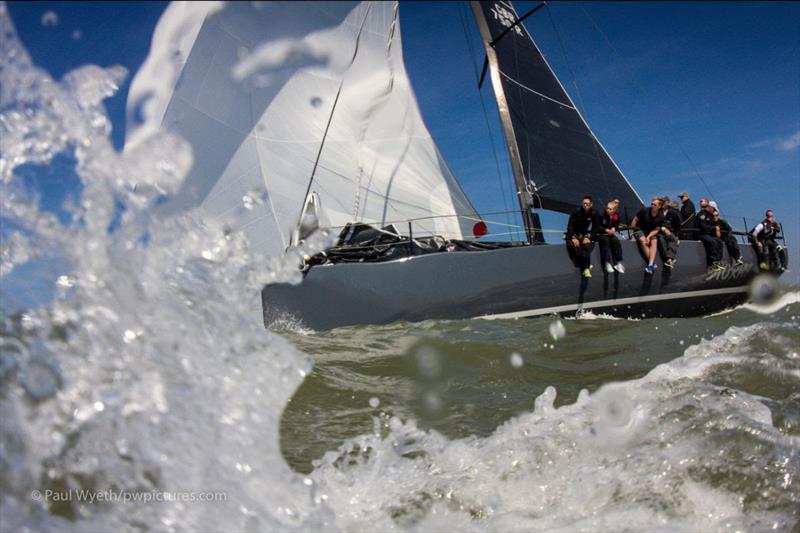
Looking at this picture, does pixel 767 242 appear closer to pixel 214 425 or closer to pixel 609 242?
pixel 609 242

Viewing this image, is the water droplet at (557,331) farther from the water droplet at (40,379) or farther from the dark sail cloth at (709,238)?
the water droplet at (40,379)

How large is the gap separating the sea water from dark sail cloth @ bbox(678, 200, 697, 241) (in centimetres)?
700

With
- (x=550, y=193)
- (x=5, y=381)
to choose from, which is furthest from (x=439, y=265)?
(x=5, y=381)

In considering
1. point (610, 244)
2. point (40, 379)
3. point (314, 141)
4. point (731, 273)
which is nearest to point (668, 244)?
point (610, 244)

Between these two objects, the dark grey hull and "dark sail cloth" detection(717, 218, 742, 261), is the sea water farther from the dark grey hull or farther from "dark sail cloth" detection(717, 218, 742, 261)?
"dark sail cloth" detection(717, 218, 742, 261)

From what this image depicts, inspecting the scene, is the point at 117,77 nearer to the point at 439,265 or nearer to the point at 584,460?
the point at 584,460

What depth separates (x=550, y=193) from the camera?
9.23m

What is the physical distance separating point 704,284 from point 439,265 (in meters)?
4.19

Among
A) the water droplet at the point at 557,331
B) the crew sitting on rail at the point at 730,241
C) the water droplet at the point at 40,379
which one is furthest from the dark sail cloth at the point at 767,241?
the water droplet at the point at 40,379

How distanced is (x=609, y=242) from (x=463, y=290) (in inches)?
80.1

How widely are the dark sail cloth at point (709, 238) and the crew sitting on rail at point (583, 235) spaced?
2328mm

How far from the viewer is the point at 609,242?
7465 millimetres

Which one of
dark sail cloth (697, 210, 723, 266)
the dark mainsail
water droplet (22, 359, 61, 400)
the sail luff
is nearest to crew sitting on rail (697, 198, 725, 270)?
dark sail cloth (697, 210, 723, 266)

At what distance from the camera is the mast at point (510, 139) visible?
8680mm
